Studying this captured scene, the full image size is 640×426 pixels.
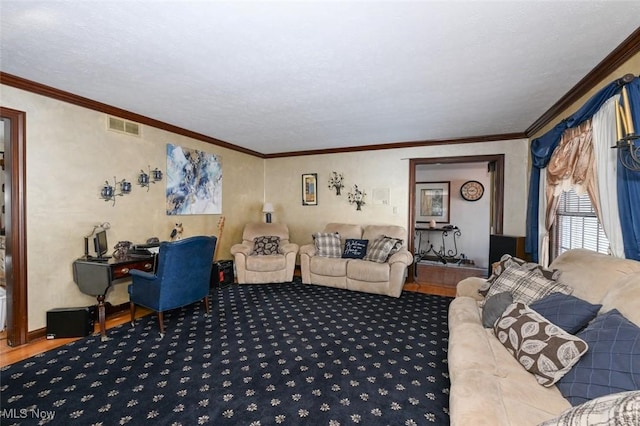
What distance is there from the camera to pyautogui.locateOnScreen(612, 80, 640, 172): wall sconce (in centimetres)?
171

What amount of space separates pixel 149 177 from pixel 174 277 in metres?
1.63

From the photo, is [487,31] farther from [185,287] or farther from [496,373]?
[185,287]

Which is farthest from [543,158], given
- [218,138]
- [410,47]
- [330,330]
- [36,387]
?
[36,387]

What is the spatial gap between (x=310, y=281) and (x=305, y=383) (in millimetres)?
2550

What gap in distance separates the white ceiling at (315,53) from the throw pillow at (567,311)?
1678mm

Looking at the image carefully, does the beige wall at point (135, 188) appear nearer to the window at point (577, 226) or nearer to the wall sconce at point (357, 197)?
the wall sconce at point (357, 197)

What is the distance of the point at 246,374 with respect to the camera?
83.5 inches

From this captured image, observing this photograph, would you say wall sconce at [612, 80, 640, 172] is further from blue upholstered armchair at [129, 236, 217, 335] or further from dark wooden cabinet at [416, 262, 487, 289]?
blue upholstered armchair at [129, 236, 217, 335]

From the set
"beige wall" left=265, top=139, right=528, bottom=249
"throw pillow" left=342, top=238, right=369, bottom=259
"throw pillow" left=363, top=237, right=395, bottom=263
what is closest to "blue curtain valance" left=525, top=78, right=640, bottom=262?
"beige wall" left=265, top=139, right=528, bottom=249

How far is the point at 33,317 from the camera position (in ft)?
8.79

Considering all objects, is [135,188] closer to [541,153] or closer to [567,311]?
[567,311]

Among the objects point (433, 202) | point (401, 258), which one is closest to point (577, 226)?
point (401, 258)

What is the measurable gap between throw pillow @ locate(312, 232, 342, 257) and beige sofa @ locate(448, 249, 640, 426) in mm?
2616

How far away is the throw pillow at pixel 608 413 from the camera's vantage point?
746 mm
